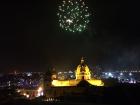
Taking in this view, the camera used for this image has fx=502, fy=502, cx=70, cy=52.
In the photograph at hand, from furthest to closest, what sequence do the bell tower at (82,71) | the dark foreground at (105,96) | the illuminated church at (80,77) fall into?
the bell tower at (82,71)
the illuminated church at (80,77)
the dark foreground at (105,96)

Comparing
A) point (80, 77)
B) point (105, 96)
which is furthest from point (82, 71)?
point (105, 96)

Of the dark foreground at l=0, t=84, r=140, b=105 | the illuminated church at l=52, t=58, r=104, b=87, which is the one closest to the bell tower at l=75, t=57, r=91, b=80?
the illuminated church at l=52, t=58, r=104, b=87

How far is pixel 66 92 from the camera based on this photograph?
11919 centimetres

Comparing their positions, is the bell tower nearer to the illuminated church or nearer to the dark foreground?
the illuminated church

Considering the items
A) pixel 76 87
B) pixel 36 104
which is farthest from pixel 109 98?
pixel 36 104

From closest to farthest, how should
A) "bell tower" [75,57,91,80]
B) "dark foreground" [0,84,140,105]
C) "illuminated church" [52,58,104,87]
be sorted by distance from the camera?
1. "dark foreground" [0,84,140,105]
2. "illuminated church" [52,58,104,87]
3. "bell tower" [75,57,91,80]

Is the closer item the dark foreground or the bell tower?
the dark foreground

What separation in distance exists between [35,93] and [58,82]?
25.1 ft

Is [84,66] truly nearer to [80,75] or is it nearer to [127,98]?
[80,75]

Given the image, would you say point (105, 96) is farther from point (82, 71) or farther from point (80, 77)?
point (82, 71)

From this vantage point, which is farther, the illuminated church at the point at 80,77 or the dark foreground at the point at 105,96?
the illuminated church at the point at 80,77

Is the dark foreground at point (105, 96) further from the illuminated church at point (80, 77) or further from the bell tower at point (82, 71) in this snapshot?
the bell tower at point (82, 71)

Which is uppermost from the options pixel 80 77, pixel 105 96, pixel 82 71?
pixel 82 71

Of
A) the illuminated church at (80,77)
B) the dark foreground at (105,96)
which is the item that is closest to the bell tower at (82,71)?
the illuminated church at (80,77)
